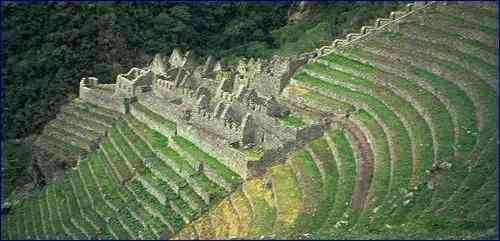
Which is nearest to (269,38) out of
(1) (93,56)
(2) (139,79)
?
(1) (93,56)

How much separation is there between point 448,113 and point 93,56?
33486 millimetres

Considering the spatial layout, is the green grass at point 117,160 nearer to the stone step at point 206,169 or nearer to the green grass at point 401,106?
the stone step at point 206,169

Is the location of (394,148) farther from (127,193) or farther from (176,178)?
(127,193)

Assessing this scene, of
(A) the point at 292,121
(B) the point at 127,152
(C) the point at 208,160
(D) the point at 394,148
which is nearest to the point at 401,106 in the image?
(D) the point at 394,148

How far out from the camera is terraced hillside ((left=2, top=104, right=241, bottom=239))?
2866 centimetres

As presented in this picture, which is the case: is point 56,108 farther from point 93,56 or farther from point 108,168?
point 108,168

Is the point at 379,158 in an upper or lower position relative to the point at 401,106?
lower

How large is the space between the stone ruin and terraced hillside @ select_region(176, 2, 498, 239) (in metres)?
0.75

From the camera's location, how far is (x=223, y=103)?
32.9 meters

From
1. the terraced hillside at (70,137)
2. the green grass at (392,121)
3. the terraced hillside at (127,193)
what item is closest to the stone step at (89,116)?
the terraced hillside at (70,137)

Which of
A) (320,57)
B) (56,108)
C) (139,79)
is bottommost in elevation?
(56,108)

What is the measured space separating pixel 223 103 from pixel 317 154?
5.89 metres

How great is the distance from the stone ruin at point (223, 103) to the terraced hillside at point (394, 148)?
0.75 m

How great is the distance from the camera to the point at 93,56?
5634 centimetres
